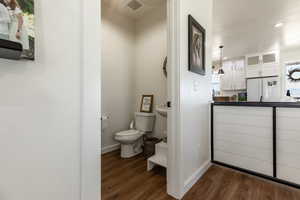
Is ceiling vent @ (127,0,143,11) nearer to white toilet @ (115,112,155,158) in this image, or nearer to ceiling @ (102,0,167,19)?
ceiling @ (102,0,167,19)

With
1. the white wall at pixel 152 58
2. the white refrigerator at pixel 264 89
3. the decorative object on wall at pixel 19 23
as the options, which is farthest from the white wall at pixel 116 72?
the white refrigerator at pixel 264 89

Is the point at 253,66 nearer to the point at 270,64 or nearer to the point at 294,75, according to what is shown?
the point at 270,64

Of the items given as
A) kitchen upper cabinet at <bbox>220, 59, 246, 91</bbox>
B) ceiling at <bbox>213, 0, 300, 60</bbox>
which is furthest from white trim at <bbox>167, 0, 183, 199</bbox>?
kitchen upper cabinet at <bbox>220, 59, 246, 91</bbox>

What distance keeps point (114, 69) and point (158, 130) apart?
1.44m

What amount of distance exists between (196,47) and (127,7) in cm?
174

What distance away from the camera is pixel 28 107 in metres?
0.56

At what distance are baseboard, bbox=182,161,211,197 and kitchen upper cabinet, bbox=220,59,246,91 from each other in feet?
13.7

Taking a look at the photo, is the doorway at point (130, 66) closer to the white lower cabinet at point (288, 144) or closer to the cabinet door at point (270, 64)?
the white lower cabinet at point (288, 144)

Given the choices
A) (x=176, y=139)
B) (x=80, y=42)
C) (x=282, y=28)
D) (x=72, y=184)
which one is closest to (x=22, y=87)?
(x=80, y=42)

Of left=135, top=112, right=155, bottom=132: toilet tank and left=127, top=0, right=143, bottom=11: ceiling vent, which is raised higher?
left=127, top=0, right=143, bottom=11: ceiling vent

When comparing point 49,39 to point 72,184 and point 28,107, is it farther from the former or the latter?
point 72,184

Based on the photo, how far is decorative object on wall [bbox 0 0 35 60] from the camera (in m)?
0.44

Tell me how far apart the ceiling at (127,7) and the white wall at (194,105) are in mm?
1016

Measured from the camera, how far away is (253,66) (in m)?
4.74
